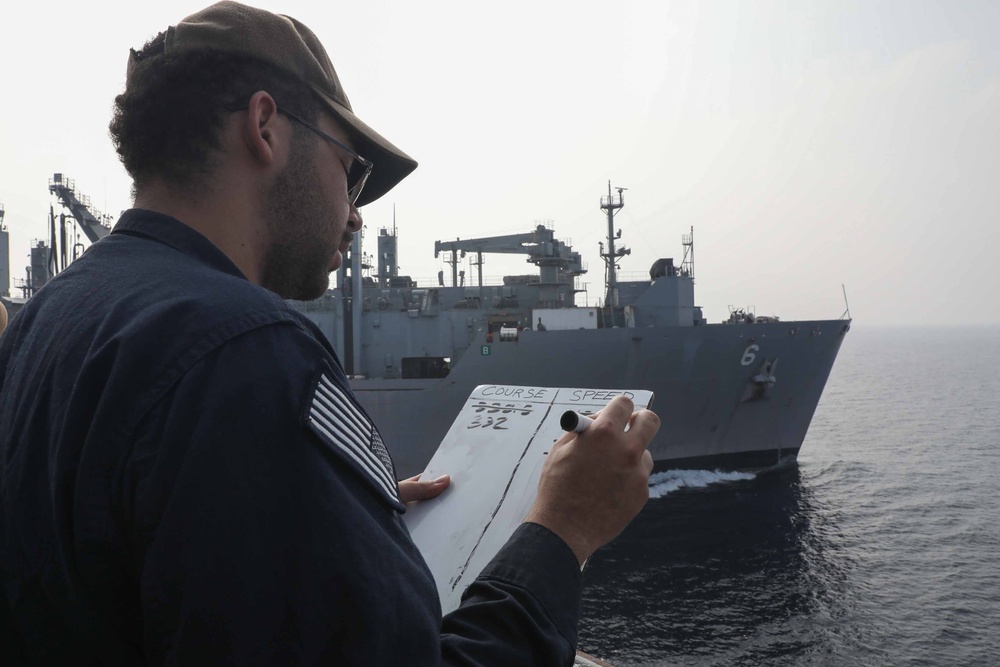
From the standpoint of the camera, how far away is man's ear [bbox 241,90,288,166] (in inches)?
40.7

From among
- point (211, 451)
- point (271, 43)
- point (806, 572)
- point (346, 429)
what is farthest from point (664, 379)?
point (211, 451)

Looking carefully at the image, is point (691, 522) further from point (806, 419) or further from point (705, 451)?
point (806, 419)

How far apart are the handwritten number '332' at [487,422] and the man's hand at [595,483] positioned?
787 millimetres

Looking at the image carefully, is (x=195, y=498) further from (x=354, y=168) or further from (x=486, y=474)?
(x=486, y=474)

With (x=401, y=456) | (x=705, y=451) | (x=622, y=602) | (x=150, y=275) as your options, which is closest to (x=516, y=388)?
(x=150, y=275)

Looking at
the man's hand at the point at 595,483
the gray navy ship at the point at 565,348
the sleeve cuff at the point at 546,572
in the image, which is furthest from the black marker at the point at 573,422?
the gray navy ship at the point at 565,348

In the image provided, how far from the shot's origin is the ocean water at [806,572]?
36.3ft

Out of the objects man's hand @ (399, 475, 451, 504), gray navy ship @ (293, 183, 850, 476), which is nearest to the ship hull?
gray navy ship @ (293, 183, 850, 476)

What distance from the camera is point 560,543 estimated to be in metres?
1.10

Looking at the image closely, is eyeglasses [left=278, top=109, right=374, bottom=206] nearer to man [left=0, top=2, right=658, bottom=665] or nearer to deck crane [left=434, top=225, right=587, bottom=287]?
man [left=0, top=2, right=658, bottom=665]

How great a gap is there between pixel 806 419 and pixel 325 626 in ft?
72.4

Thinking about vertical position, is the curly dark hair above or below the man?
above

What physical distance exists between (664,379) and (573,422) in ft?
53.4

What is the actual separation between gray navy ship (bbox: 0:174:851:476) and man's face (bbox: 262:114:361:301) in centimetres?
1449
